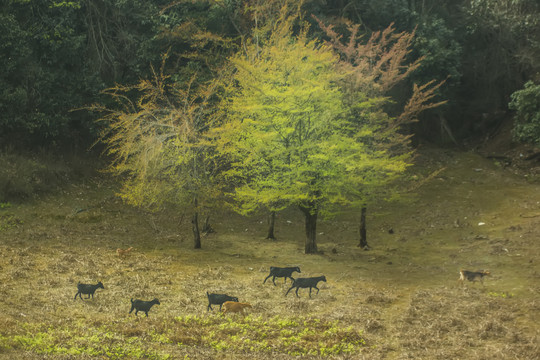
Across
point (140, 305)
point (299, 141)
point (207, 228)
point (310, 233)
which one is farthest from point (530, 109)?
point (140, 305)

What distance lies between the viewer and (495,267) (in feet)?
49.0

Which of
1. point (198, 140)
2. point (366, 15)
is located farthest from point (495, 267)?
point (366, 15)

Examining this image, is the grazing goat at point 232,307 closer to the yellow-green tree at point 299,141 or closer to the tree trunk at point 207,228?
the yellow-green tree at point 299,141

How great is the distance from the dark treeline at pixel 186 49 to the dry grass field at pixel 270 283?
3.90m

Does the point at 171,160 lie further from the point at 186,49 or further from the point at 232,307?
the point at 186,49

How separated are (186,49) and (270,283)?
1772 centimetres

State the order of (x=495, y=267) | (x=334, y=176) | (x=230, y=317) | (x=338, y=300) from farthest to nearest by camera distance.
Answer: (x=334, y=176) < (x=495, y=267) < (x=338, y=300) < (x=230, y=317)

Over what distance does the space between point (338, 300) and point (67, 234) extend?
11.1 meters

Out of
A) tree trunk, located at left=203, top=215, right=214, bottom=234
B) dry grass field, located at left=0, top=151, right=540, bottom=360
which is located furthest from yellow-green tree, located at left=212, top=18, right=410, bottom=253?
tree trunk, located at left=203, top=215, right=214, bottom=234

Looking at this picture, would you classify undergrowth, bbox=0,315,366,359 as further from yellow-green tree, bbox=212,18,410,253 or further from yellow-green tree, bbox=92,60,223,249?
yellow-green tree, bbox=92,60,223,249

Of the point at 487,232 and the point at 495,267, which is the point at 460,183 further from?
the point at 495,267

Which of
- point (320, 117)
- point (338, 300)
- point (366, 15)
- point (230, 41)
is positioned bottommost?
point (338, 300)

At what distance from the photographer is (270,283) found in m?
13.5

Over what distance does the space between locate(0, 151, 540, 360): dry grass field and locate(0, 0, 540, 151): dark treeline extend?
390cm
